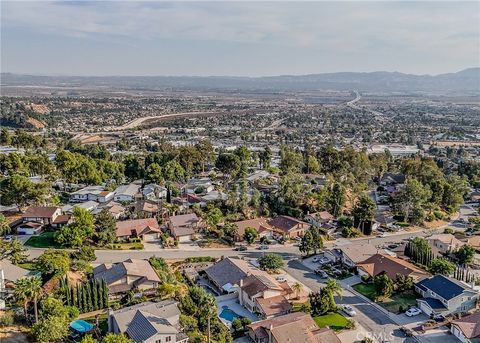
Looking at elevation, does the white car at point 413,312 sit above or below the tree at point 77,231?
below

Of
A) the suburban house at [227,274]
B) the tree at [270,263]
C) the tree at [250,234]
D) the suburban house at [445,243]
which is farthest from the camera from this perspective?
the tree at [250,234]

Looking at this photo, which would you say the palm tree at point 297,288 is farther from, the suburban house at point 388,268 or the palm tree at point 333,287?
the suburban house at point 388,268

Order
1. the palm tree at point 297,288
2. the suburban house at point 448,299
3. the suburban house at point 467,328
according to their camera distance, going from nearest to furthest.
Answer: the suburban house at point 467,328, the suburban house at point 448,299, the palm tree at point 297,288

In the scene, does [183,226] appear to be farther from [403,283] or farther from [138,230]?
[403,283]

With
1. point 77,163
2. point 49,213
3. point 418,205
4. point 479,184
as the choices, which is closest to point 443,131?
point 479,184

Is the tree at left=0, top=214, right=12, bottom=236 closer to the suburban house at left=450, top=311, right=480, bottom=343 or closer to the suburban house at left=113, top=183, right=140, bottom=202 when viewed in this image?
the suburban house at left=113, top=183, right=140, bottom=202

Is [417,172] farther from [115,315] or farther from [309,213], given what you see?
[115,315]

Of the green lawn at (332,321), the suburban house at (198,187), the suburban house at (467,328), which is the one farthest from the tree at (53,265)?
the suburban house at (198,187)
